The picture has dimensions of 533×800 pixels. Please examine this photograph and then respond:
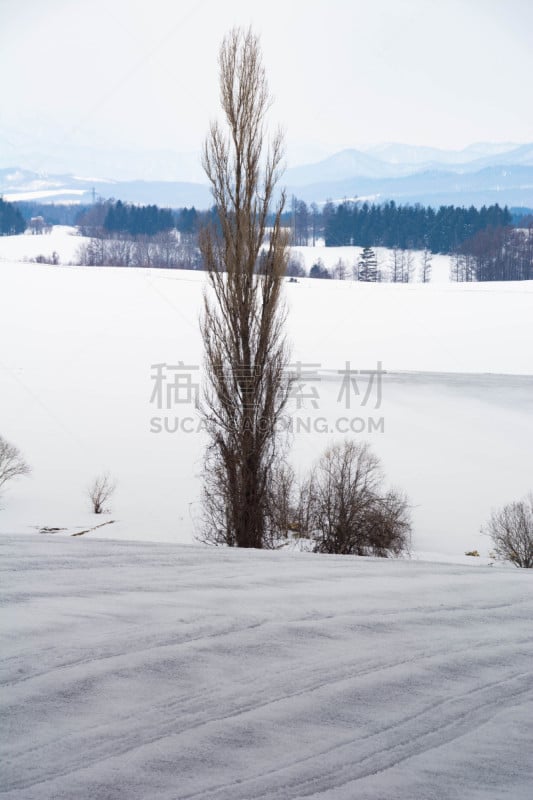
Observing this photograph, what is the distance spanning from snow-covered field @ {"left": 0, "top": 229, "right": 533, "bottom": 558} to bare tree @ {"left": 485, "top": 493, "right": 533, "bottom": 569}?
427 mm

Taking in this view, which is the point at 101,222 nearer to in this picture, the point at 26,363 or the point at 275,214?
the point at 26,363

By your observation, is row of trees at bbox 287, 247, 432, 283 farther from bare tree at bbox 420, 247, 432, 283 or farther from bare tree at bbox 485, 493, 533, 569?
bare tree at bbox 485, 493, 533, 569

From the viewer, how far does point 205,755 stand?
5.86 feet

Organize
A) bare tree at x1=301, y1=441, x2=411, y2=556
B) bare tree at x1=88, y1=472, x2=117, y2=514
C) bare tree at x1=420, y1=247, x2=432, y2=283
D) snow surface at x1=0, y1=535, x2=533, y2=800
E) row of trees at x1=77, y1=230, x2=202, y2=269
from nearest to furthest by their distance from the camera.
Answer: snow surface at x1=0, y1=535, x2=533, y2=800 → bare tree at x1=301, y1=441, x2=411, y2=556 → bare tree at x1=88, y1=472, x2=117, y2=514 → bare tree at x1=420, y1=247, x2=432, y2=283 → row of trees at x1=77, y1=230, x2=202, y2=269

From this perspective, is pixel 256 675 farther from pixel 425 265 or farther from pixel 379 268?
pixel 425 265

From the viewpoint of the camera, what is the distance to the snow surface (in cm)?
171

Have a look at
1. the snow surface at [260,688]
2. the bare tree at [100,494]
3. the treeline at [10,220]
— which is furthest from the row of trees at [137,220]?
the snow surface at [260,688]

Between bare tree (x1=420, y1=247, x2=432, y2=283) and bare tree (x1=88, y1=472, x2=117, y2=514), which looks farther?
bare tree (x1=420, y1=247, x2=432, y2=283)

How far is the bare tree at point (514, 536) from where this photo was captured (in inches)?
448

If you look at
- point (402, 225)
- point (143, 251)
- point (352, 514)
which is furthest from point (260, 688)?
point (143, 251)

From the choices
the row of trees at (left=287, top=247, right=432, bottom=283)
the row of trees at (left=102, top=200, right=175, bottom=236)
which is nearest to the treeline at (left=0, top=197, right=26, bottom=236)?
the row of trees at (left=102, top=200, right=175, bottom=236)

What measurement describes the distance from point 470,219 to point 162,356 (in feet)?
141

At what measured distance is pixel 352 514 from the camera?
11.8 meters

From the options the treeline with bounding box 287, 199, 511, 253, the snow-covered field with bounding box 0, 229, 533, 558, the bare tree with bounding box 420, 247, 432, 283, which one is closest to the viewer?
the snow-covered field with bounding box 0, 229, 533, 558
